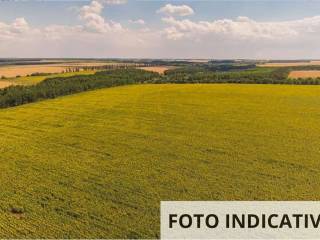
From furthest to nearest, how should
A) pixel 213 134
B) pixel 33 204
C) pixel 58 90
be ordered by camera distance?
pixel 58 90
pixel 213 134
pixel 33 204

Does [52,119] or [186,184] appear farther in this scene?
[52,119]

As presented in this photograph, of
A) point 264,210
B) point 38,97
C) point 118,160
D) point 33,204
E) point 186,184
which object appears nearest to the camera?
point 264,210

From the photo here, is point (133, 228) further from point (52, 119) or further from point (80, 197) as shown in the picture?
point (52, 119)

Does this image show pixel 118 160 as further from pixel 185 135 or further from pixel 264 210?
pixel 264 210

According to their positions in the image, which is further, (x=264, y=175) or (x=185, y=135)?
(x=185, y=135)

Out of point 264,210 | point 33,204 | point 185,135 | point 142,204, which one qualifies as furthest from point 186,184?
point 185,135

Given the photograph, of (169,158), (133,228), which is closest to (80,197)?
(133,228)
